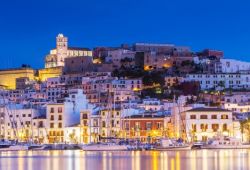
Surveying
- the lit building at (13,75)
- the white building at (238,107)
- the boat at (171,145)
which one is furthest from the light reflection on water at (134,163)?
the lit building at (13,75)

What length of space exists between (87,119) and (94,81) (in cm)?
2622

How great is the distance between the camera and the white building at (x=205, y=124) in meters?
75.2

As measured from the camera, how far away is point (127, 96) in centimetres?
10169

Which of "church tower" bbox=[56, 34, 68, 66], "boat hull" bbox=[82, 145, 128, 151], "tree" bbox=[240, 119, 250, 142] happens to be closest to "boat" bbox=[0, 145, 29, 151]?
"boat hull" bbox=[82, 145, 128, 151]

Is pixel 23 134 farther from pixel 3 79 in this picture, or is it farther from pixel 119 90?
pixel 3 79

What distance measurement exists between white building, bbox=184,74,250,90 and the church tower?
96.7 ft

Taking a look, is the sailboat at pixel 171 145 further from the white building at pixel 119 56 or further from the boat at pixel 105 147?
the white building at pixel 119 56

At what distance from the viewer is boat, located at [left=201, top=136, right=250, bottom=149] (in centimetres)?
7106

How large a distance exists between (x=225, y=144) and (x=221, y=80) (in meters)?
37.0

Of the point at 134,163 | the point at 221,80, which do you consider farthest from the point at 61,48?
the point at 134,163

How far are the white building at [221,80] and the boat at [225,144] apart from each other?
1328 inches

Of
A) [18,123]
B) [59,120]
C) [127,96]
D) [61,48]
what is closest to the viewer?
[59,120]

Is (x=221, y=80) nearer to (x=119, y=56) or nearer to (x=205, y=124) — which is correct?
(x=119, y=56)

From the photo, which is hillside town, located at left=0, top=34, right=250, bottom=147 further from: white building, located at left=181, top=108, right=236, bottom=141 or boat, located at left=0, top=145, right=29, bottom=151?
boat, located at left=0, top=145, right=29, bottom=151
